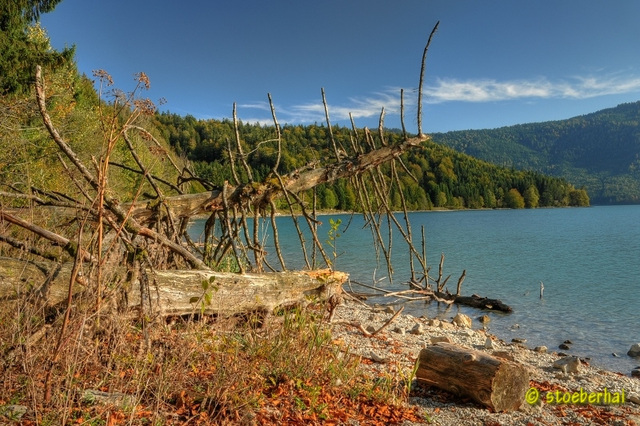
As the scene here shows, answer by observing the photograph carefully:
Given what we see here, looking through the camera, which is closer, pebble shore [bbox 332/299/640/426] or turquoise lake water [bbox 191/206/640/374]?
pebble shore [bbox 332/299/640/426]

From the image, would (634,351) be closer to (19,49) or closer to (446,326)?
(446,326)

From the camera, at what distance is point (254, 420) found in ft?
10.8

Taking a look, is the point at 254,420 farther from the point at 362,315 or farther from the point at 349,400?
the point at 362,315

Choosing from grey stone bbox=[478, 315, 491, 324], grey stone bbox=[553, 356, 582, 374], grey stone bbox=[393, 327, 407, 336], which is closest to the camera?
grey stone bbox=[553, 356, 582, 374]

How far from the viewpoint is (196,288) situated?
198 inches

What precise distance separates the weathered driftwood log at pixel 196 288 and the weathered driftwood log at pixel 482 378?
5.73ft

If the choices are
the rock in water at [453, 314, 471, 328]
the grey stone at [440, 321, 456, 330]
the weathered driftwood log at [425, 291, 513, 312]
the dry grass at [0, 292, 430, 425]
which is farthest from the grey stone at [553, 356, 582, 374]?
the weathered driftwood log at [425, 291, 513, 312]

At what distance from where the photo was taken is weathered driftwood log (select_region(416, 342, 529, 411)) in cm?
478

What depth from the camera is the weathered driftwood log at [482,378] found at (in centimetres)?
478

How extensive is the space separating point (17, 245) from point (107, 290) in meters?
1.21

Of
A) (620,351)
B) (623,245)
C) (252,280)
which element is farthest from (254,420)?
(623,245)

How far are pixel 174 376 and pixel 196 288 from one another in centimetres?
168

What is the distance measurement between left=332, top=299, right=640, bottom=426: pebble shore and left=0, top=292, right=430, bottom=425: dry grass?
53 cm

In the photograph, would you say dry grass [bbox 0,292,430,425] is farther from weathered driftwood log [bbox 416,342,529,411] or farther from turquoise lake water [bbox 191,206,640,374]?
turquoise lake water [bbox 191,206,640,374]
